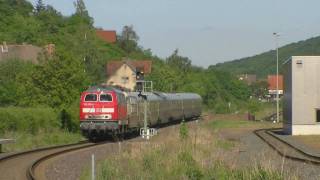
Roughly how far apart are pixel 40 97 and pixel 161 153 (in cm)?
3398

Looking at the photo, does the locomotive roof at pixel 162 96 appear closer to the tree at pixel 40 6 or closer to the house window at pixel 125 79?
the house window at pixel 125 79

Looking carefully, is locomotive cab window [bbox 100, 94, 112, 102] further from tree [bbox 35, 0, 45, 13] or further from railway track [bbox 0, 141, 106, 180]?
tree [bbox 35, 0, 45, 13]

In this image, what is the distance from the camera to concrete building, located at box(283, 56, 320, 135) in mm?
49031

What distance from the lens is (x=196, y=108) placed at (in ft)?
268

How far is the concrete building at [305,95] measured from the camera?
161ft

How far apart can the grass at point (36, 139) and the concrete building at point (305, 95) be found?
55.3ft

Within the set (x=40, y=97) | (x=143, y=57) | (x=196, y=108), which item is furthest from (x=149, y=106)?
(x=143, y=57)

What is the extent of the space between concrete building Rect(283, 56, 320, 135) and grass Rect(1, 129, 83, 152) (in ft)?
55.3

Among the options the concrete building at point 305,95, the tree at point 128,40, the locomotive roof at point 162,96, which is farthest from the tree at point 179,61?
the concrete building at point 305,95

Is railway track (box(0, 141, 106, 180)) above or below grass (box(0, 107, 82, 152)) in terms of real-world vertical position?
below

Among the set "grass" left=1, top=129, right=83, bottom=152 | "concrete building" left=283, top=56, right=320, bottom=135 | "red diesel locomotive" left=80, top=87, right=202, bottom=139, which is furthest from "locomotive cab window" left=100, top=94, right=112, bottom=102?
"concrete building" left=283, top=56, right=320, bottom=135

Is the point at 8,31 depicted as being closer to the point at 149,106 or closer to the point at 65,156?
the point at 149,106

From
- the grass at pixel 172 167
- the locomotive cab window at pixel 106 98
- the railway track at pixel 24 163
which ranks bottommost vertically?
the railway track at pixel 24 163

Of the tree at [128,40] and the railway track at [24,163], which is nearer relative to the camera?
the railway track at [24,163]
